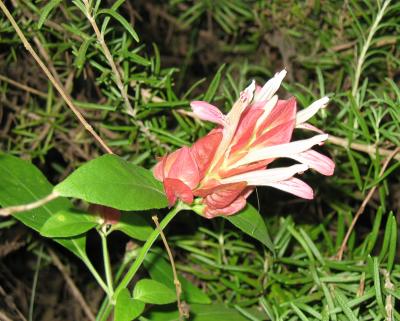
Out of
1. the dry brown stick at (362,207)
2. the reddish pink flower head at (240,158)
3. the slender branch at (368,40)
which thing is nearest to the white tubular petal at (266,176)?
the reddish pink flower head at (240,158)

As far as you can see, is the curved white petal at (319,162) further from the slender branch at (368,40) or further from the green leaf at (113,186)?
the slender branch at (368,40)

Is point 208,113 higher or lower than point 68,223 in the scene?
higher

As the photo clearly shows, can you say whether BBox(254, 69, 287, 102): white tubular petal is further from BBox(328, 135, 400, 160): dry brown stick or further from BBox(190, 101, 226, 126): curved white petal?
BBox(328, 135, 400, 160): dry brown stick

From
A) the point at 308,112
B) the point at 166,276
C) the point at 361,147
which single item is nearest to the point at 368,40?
the point at 361,147

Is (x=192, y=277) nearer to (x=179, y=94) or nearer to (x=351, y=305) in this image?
(x=351, y=305)

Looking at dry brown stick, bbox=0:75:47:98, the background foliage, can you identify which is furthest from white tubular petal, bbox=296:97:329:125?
dry brown stick, bbox=0:75:47:98

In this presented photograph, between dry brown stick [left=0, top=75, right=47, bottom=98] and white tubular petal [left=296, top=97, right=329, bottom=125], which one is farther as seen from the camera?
dry brown stick [left=0, top=75, right=47, bottom=98]

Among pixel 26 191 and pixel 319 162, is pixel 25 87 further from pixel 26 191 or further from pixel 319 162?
pixel 319 162
